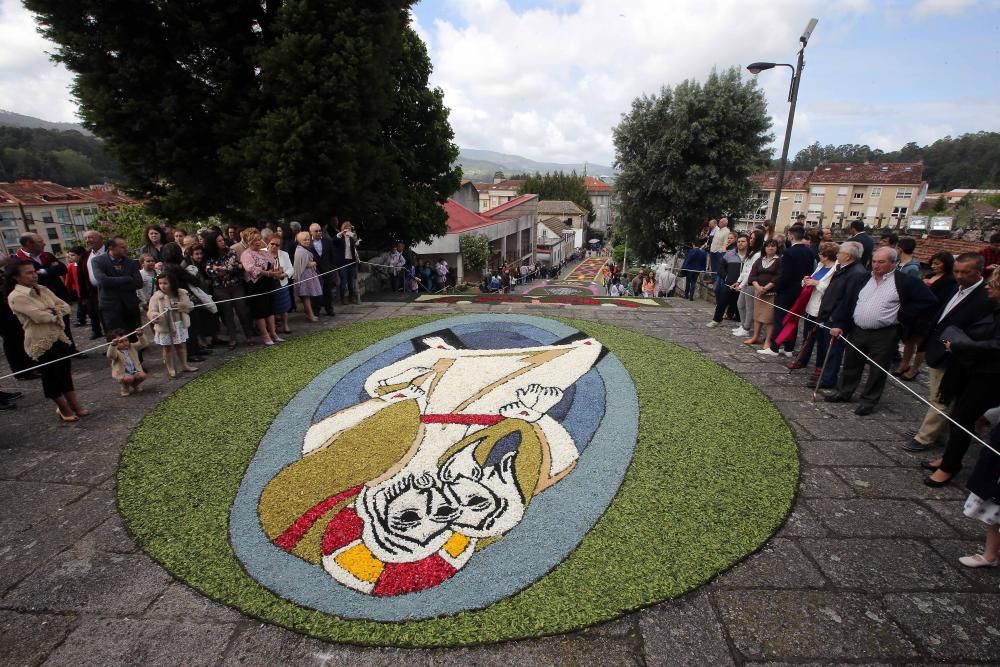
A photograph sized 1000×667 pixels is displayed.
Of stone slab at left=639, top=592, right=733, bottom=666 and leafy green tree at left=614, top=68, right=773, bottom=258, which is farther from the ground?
leafy green tree at left=614, top=68, right=773, bottom=258

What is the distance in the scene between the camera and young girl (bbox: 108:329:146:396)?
5.99 metres

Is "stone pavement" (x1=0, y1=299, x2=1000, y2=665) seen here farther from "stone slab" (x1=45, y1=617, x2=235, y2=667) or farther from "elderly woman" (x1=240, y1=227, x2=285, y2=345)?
"elderly woman" (x1=240, y1=227, x2=285, y2=345)

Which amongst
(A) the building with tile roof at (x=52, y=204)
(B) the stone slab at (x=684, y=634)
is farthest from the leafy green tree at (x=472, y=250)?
(A) the building with tile roof at (x=52, y=204)

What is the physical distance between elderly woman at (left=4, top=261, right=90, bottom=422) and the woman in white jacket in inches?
388

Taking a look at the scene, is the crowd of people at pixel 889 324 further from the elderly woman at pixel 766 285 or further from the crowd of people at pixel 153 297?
the crowd of people at pixel 153 297

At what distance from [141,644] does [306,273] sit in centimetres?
726

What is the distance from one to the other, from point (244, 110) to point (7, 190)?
59795mm

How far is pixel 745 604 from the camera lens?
3.19m

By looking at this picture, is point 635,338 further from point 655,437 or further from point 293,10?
point 293,10

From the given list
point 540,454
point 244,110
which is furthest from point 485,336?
point 244,110

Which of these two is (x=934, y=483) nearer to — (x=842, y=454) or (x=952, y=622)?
(x=842, y=454)

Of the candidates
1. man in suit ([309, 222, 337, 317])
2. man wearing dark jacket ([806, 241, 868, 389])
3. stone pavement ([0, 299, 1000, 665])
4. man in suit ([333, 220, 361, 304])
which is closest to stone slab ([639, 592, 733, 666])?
stone pavement ([0, 299, 1000, 665])

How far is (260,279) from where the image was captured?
7.86 m

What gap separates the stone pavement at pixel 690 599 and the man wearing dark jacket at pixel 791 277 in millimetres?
3318
